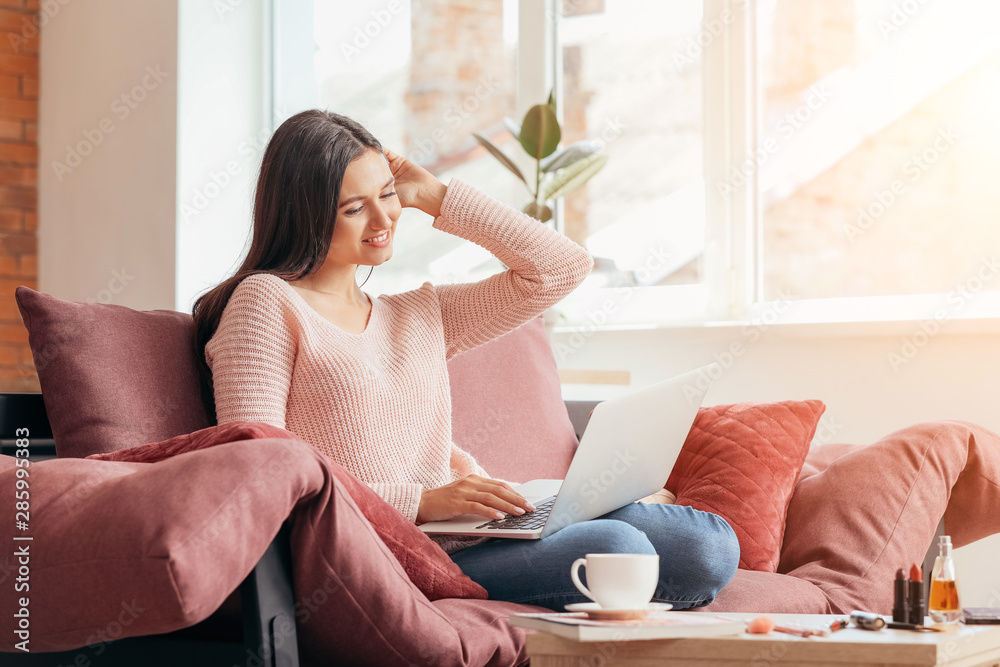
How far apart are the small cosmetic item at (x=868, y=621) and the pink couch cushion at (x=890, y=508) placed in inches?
24.8

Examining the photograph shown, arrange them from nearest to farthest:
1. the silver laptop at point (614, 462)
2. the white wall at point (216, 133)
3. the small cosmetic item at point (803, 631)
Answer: the small cosmetic item at point (803, 631)
the silver laptop at point (614, 462)
the white wall at point (216, 133)

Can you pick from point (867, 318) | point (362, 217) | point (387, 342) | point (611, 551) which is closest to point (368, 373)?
point (387, 342)

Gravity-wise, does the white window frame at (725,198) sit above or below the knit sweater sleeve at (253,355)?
above

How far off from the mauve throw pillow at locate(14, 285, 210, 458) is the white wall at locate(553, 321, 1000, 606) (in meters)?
1.50

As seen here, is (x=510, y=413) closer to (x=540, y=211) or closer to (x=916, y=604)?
(x=540, y=211)

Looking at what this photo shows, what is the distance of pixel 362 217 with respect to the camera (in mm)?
1722

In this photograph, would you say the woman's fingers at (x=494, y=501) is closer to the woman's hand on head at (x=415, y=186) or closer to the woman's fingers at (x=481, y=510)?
the woman's fingers at (x=481, y=510)

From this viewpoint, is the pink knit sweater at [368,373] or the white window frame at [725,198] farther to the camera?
the white window frame at [725,198]

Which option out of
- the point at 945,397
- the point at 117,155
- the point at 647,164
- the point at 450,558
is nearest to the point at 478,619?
the point at 450,558

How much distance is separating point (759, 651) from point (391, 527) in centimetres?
50

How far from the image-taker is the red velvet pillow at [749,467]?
1788 millimetres

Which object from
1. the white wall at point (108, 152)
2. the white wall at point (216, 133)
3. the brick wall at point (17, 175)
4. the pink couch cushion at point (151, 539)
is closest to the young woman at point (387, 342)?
the pink couch cushion at point (151, 539)

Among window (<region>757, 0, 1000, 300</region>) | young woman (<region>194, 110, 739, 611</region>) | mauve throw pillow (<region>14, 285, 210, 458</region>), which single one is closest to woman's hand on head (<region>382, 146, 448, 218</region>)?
young woman (<region>194, 110, 739, 611</region>)

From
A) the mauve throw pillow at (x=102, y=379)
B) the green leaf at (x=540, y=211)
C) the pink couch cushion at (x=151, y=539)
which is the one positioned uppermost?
the green leaf at (x=540, y=211)
